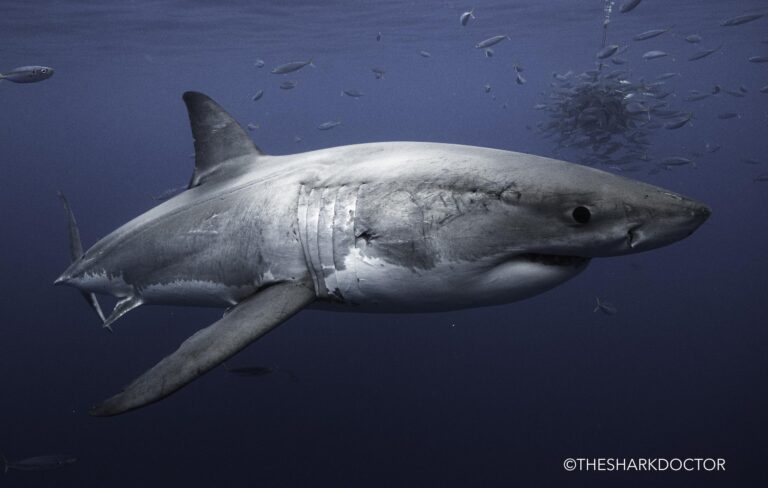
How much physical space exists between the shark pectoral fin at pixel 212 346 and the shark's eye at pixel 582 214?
1.32m

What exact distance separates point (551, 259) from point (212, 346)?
1548 mm

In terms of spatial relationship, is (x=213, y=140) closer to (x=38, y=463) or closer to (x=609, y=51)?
(x=38, y=463)

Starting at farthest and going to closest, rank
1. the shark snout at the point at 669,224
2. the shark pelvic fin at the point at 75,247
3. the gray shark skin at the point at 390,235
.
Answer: the shark pelvic fin at the point at 75,247, the gray shark skin at the point at 390,235, the shark snout at the point at 669,224

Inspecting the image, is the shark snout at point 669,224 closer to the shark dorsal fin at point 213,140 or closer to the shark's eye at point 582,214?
the shark's eye at point 582,214

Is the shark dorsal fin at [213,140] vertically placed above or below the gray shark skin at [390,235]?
above

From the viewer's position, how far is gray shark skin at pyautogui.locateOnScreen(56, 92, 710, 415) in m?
1.91

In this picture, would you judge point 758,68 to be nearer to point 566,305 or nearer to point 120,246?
point 566,305

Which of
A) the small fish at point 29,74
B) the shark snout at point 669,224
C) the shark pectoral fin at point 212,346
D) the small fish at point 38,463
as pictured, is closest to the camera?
the shark snout at point 669,224

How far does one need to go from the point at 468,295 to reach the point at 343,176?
92 centimetres

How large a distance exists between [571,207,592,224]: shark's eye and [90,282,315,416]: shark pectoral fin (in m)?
1.32

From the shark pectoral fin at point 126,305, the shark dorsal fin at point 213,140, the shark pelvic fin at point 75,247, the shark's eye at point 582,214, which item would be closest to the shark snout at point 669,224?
the shark's eye at point 582,214

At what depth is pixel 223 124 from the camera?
3773mm

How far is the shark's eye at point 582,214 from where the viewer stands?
6.11 feet

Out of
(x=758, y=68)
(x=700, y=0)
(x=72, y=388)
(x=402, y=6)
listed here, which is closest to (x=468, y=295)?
(x=72, y=388)
